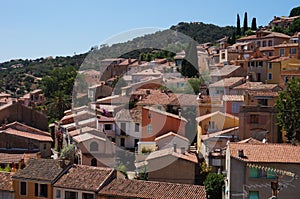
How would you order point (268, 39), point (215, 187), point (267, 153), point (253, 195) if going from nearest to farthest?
point (253, 195) < point (267, 153) < point (215, 187) < point (268, 39)

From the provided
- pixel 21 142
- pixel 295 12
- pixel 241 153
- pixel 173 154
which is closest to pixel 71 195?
pixel 173 154

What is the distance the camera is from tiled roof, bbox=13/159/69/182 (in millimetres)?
20875

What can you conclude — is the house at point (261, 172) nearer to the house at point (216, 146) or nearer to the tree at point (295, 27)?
the house at point (216, 146)

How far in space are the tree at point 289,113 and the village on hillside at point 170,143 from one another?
5.8 inches

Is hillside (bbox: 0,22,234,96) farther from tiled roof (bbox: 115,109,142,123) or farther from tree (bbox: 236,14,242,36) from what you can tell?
tiled roof (bbox: 115,109,142,123)

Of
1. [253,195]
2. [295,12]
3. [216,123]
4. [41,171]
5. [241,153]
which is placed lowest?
[253,195]

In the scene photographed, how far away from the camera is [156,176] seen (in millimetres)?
22734

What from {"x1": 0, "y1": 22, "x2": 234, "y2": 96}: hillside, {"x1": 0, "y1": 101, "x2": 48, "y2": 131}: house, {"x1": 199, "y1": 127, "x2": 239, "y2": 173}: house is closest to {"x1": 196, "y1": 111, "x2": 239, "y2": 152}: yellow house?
{"x1": 199, "y1": 127, "x2": 239, "y2": 173}: house

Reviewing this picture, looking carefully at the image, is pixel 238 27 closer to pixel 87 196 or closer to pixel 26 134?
pixel 26 134

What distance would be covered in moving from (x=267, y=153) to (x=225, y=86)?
15.8 metres

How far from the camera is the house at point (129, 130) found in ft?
97.9

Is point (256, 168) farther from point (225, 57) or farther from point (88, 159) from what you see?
point (225, 57)

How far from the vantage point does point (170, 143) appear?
26344 millimetres

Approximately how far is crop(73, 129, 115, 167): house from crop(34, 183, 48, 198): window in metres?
5.39
